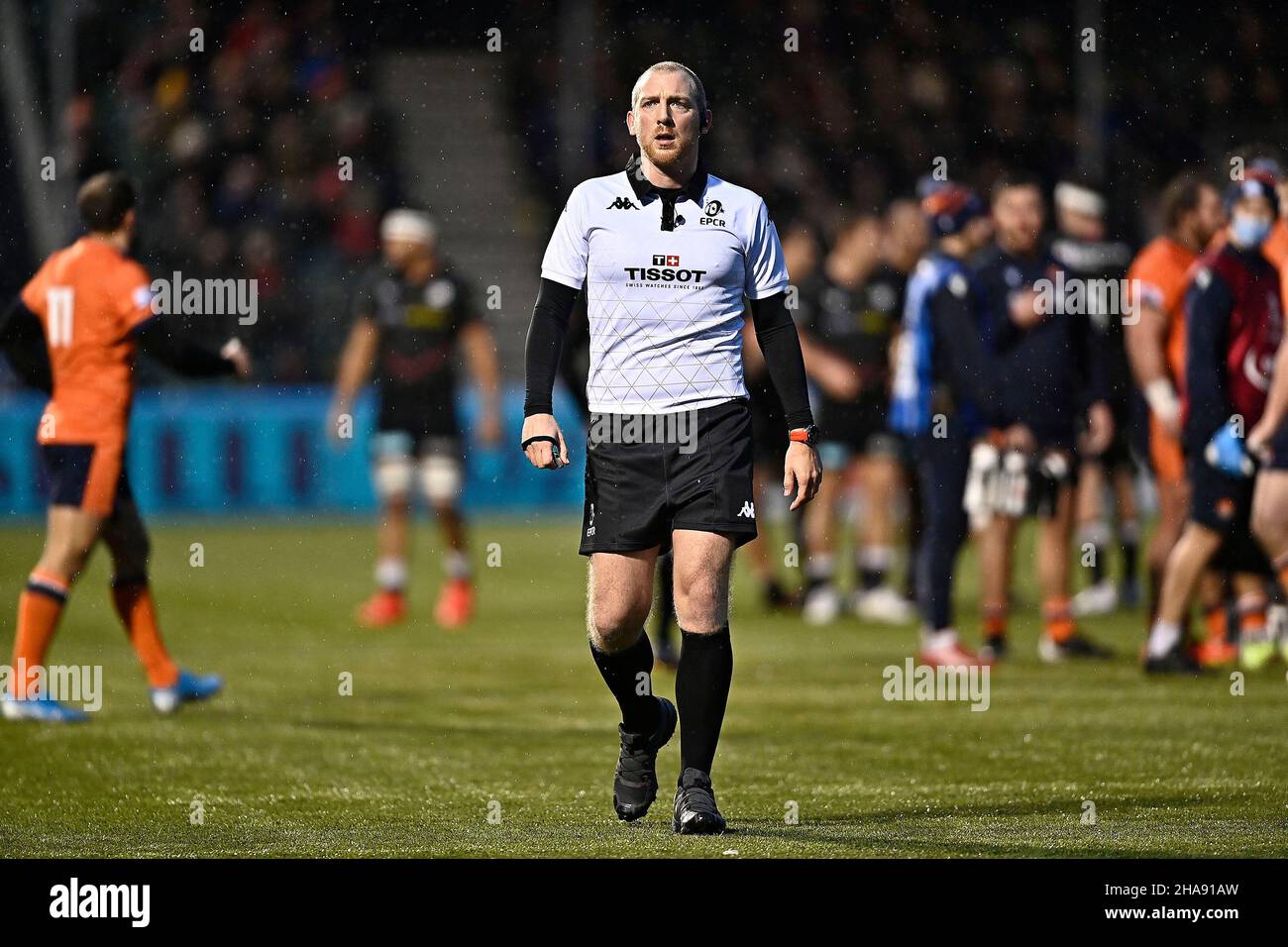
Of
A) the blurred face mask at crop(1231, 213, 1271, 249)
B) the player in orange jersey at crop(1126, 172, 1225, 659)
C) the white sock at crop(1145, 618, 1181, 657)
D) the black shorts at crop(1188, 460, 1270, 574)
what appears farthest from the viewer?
the player in orange jersey at crop(1126, 172, 1225, 659)

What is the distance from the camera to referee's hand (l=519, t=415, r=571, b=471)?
6.09 metres

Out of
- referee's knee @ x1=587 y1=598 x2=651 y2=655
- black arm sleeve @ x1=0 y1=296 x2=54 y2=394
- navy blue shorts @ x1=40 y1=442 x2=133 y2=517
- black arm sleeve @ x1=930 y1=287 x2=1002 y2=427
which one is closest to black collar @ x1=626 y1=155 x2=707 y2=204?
referee's knee @ x1=587 y1=598 x2=651 y2=655

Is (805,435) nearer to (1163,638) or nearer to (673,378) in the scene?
(673,378)

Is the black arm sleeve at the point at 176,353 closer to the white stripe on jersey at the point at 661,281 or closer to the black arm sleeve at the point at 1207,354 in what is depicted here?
the white stripe on jersey at the point at 661,281

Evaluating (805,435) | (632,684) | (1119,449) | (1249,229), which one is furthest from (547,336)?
(1119,449)

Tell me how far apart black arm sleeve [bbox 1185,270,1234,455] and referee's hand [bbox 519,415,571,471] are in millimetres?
4349

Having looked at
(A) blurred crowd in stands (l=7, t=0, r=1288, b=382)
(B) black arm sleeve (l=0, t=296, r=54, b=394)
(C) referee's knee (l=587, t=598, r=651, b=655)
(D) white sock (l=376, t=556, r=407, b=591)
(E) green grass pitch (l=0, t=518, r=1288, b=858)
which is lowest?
(E) green grass pitch (l=0, t=518, r=1288, b=858)

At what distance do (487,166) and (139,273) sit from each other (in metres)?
19.0

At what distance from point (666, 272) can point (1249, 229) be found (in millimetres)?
4235

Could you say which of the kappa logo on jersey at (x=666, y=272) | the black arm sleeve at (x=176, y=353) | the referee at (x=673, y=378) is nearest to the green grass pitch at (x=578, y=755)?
the referee at (x=673, y=378)

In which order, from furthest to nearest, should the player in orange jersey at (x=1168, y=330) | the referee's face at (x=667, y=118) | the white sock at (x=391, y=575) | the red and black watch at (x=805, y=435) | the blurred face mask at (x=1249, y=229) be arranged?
the white sock at (x=391, y=575) < the player in orange jersey at (x=1168, y=330) < the blurred face mask at (x=1249, y=229) < the red and black watch at (x=805, y=435) < the referee's face at (x=667, y=118)

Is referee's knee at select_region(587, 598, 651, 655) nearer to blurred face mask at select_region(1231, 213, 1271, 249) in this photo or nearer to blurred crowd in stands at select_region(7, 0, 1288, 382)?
blurred face mask at select_region(1231, 213, 1271, 249)

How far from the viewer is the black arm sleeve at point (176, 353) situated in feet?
29.0
